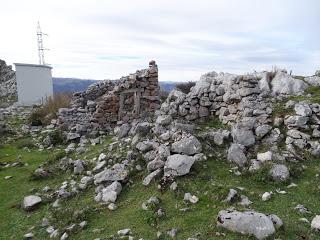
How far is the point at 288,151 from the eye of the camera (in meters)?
10.6

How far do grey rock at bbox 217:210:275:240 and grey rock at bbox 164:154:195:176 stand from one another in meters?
2.20

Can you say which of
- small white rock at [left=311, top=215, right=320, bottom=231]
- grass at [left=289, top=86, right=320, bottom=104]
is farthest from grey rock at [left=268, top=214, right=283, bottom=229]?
grass at [left=289, top=86, right=320, bottom=104]

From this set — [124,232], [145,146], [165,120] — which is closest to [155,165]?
[145,146]

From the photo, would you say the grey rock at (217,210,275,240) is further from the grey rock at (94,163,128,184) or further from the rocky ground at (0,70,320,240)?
the grey rock at (94,163,128,184)

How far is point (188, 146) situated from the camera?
10.8 m

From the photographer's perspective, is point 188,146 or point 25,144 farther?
point 25,144

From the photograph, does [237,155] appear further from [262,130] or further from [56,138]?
[56,138]

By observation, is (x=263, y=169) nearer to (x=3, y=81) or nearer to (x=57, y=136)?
(x=57, y=136)

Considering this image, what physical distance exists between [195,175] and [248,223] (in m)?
2.63

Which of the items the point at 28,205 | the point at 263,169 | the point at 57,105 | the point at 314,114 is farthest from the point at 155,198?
the point at 57,105

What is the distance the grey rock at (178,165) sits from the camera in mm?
9797

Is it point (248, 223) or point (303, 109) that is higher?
point (303, 109)

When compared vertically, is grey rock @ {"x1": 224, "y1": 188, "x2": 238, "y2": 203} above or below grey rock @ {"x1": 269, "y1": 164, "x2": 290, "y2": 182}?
below

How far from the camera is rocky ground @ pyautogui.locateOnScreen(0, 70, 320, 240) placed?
821 centimetres
